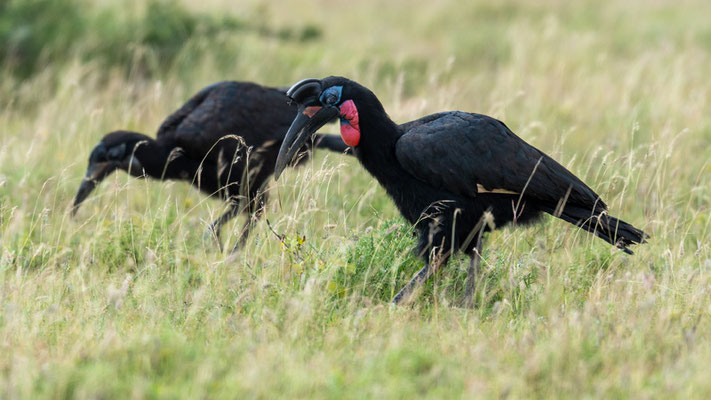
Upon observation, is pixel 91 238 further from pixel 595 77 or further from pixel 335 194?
pixel 595 77

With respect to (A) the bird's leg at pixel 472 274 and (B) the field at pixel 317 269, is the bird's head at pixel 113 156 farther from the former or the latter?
(A) the bird's leg at pixel 472 274

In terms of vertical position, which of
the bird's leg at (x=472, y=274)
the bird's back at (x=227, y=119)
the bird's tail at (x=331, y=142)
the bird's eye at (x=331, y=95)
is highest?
the bird's eye at (x=331, y=95)

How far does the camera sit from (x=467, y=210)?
4.18 meters

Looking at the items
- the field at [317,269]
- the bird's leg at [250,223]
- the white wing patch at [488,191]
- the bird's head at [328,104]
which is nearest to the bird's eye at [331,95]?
the bird's head at [328,104]

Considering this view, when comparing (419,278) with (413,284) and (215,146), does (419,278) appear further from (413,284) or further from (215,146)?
(215,146)

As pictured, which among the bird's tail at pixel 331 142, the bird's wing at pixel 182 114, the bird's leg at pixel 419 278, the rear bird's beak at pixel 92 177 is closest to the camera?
the bird's leg at pixel 419 278

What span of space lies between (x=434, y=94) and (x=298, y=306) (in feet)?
13.8

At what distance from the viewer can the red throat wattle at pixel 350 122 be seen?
13.6 feet

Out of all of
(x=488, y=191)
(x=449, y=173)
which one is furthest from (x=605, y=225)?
(x=449, y=173)

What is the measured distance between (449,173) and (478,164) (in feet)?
0.51

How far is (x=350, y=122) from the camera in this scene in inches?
164

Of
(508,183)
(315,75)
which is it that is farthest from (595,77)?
(508,183)

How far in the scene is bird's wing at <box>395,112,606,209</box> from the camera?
13.4 feet

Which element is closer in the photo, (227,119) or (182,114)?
(227,119)
